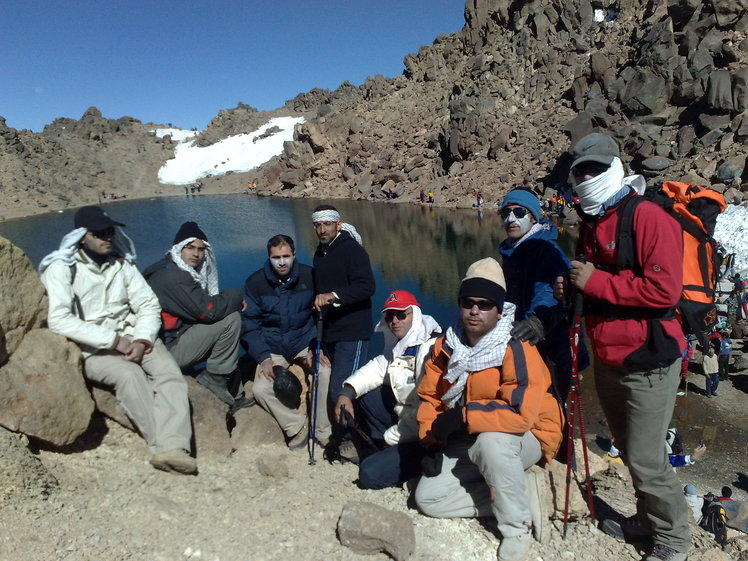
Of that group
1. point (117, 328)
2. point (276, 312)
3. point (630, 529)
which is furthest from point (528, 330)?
point (117, 328)

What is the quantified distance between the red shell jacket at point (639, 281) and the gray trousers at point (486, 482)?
0.82m

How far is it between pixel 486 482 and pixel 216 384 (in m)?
2.84

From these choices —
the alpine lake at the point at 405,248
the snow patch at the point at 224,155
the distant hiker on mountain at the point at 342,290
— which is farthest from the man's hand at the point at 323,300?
the snow patch at the point at 224,155

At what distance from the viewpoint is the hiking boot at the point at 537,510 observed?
3211 mm

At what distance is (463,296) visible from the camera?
3203 mm

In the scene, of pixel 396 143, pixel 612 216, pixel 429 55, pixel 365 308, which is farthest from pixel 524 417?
pixel 429 55

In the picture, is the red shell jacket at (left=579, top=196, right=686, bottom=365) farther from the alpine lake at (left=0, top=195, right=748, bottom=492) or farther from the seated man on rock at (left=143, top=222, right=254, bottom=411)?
the alpine lake at (left=0, top=195, right=748, bottom=492)

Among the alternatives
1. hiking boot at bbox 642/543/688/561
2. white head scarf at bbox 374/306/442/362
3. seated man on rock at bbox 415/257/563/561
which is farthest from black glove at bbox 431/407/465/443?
hiking boot at bbox 642/543/688/561

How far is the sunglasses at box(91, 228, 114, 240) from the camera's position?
379cm

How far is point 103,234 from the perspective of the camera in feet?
12.5

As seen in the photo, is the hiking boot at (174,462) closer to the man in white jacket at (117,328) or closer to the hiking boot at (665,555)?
the man in white jacket at (117,328)

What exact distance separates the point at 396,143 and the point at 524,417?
48.7m

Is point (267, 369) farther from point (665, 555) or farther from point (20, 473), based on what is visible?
point (665, 555)

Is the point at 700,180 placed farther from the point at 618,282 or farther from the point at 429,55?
the point at 429,55
